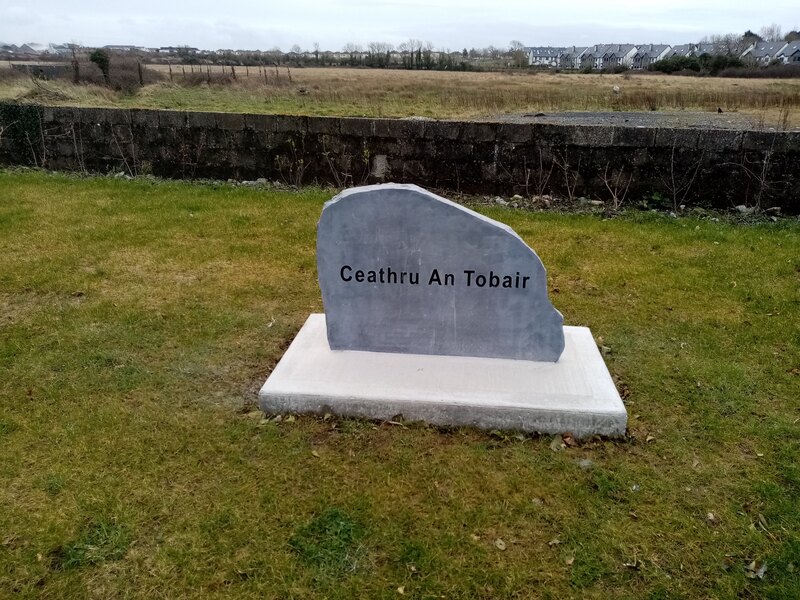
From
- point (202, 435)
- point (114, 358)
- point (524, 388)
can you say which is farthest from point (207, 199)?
point (524, 388)

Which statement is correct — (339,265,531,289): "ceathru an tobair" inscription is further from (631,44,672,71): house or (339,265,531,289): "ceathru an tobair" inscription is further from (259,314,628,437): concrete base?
(631,44,672,71): house

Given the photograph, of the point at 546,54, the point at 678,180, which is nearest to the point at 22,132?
the point at 678,180

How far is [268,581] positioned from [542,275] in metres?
2.27

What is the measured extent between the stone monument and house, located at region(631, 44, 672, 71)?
106 m

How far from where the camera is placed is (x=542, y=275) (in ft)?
12.5

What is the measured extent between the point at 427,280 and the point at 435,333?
35 cm

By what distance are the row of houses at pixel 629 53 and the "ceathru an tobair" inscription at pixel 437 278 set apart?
76.6 m

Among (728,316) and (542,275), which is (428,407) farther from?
(728,316)

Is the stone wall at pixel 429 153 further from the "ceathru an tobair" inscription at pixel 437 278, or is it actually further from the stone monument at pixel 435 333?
the "ceathru an tobair" inscription at pixel 437 278

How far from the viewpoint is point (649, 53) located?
10169 cm

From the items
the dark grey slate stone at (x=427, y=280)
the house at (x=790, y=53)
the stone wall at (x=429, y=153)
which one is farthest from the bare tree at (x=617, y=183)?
the house at (x=790, y=53)

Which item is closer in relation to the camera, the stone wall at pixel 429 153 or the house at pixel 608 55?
the stone wall at pixel 429 153

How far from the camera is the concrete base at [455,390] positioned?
11.6ft

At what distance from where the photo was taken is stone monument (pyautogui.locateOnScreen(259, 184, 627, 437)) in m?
3.59
